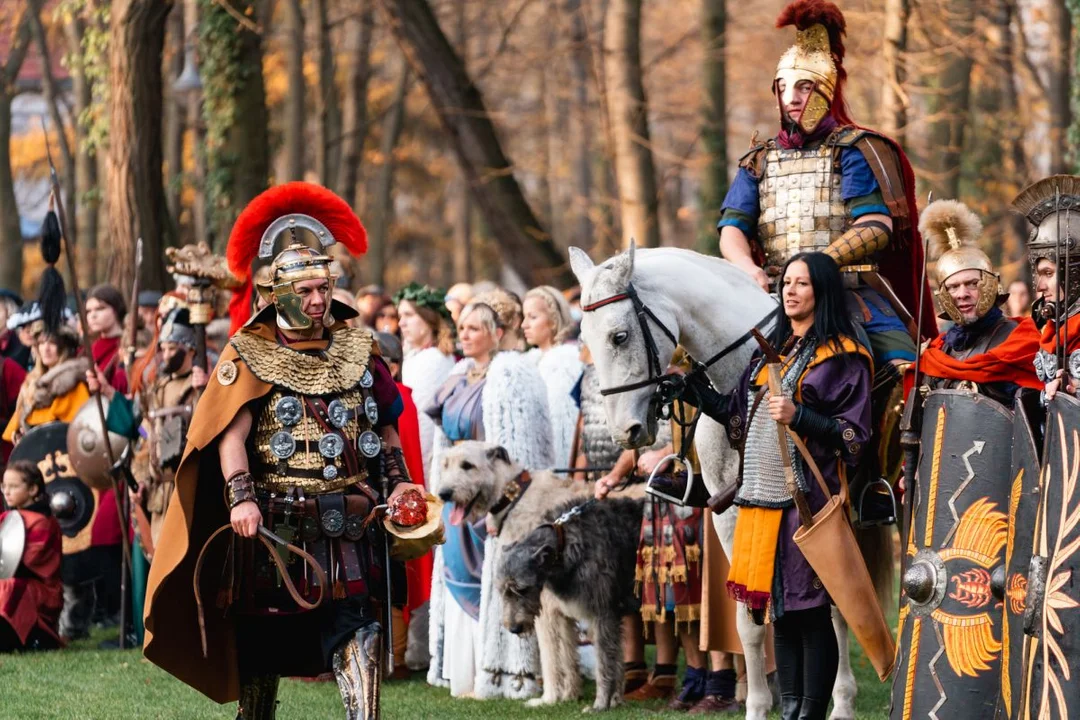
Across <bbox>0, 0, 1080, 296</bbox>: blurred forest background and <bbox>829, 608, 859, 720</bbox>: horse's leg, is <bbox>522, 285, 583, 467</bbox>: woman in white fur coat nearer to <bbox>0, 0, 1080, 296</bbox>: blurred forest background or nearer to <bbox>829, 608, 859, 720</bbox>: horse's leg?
<bbox>829, 608, 859, 720</bbox>: horse's leg

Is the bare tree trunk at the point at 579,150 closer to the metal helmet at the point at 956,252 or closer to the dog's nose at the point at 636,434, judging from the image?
the metal helmet at the point at 956,252

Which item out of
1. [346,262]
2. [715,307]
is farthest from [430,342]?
[715,307]

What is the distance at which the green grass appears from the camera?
8.30 metres

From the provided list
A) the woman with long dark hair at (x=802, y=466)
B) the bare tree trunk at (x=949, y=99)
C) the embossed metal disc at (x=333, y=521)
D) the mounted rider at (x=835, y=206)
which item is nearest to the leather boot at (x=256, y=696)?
the embossed metal disc at (x=333, y=521)

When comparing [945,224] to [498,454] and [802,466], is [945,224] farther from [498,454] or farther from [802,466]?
[498,454]

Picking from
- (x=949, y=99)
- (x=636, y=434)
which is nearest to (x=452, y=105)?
(x=949, y=99)

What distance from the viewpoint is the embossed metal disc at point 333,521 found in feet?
21.2

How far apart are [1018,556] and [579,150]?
108 ft

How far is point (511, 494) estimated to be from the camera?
28.7ft

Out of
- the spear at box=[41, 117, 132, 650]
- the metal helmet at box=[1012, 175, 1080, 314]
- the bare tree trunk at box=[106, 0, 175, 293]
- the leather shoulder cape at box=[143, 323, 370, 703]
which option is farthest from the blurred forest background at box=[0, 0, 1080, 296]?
the metal helmet at box=[1012, 175, 1080, 314]

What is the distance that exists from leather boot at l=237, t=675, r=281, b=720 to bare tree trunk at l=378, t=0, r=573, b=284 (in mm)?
10141

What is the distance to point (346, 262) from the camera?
13.1 metres

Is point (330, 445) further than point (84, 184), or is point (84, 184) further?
point (84, 184)

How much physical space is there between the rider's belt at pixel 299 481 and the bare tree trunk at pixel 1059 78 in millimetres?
14969
